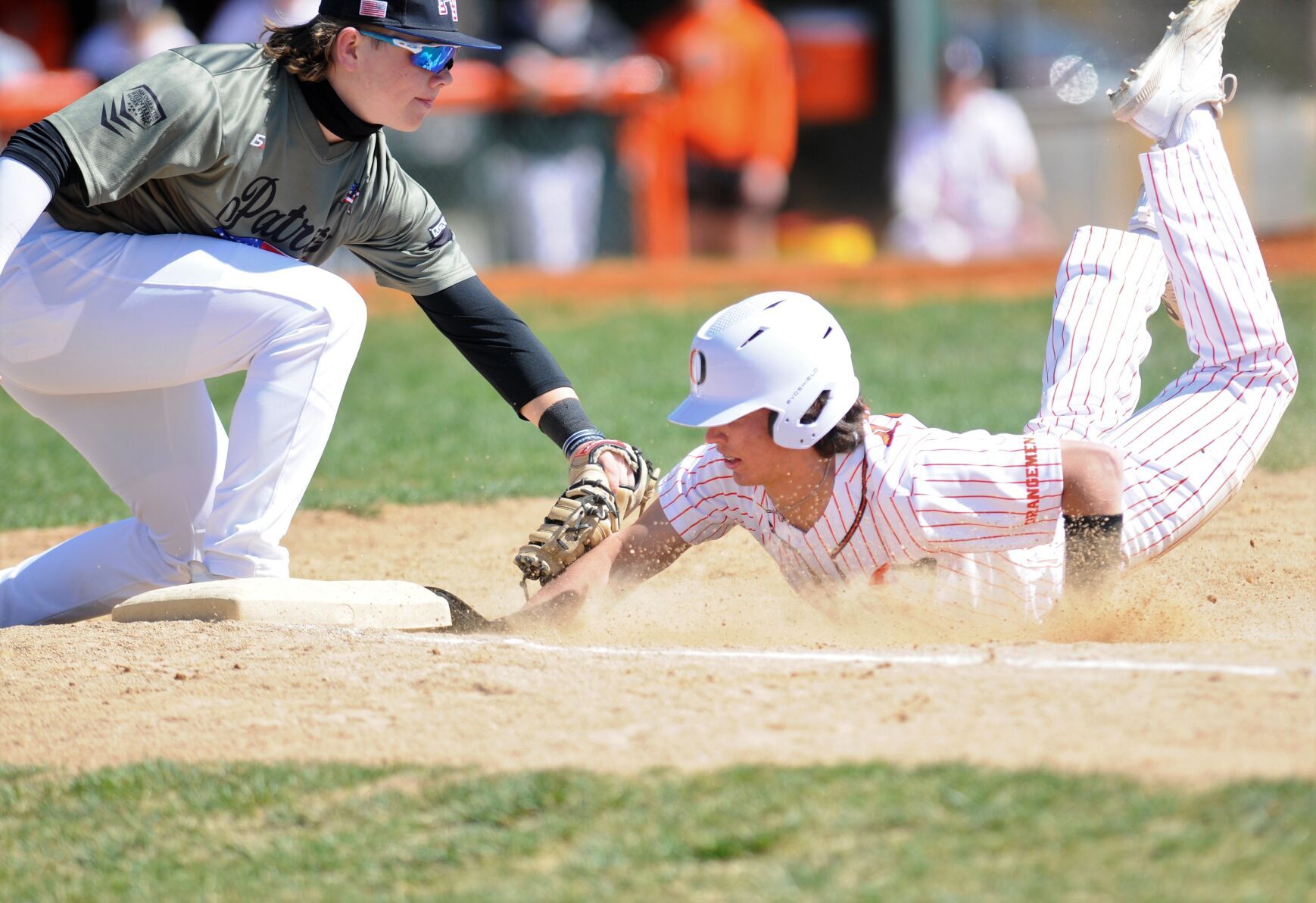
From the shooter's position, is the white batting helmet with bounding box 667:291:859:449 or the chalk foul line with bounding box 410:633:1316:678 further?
the white batting helmet with bounding box 667:291:859:449

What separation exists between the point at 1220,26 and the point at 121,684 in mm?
4054

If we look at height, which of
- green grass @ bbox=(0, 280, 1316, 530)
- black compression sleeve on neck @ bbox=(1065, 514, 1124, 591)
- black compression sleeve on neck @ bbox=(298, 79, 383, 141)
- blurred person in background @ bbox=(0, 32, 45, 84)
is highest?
black compression sleeve on neck @ bbox=(298, 79, 383, 141)

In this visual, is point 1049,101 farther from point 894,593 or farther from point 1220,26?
point 894,593

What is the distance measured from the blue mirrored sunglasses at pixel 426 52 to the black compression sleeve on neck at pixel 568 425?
1125 millimetres

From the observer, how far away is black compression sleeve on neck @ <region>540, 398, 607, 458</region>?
4.96 metres

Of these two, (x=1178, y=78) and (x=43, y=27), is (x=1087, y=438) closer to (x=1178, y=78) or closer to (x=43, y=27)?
(x=1178, y=78)

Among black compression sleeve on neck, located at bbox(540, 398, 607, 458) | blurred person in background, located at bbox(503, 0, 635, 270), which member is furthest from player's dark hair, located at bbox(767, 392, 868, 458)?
blurred person in background, located at bbox(503, 0, 635, 270)

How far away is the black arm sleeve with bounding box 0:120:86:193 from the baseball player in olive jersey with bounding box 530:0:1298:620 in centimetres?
170

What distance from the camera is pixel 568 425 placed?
501cm

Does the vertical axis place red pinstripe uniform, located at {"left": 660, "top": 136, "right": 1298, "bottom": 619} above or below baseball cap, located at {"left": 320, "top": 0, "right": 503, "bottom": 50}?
below

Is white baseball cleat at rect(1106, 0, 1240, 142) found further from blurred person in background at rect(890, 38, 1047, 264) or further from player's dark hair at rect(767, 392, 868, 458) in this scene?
blurred person in background at rect(890, 38, 1047, 264)

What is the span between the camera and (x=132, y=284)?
435cm

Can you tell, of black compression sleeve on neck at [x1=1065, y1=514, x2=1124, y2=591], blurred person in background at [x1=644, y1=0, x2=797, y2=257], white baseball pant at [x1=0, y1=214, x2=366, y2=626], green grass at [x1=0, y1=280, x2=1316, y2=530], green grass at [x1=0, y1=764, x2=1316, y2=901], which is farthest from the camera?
blurred person in background at [x1=644, y1=0, x2=797, y2=257]

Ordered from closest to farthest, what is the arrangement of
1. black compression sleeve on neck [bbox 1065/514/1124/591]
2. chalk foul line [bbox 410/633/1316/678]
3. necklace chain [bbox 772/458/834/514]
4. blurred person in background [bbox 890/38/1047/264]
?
1. chalk foul line [bbox 410/633/1316/678]
2. black compression sleeve on neck [bbox 1065/514/1124/591]
3. necklace chain [bbox 772/458/834/514]
4. blurred person in background [bbox 890/38/1047/264]
